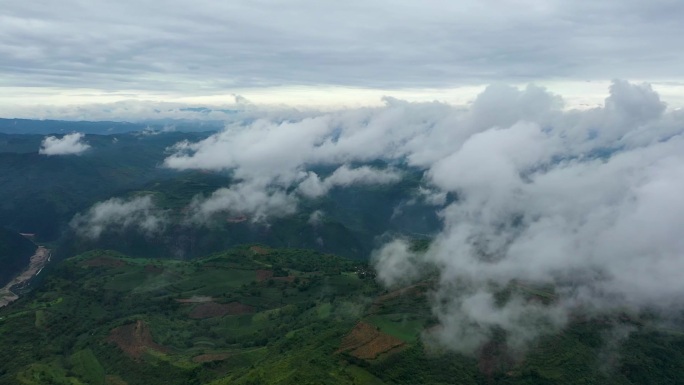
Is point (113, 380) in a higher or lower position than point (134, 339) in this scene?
lower

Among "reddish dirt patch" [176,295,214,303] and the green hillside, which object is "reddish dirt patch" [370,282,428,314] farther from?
"reddish dirt patch" [176,295,214,303]

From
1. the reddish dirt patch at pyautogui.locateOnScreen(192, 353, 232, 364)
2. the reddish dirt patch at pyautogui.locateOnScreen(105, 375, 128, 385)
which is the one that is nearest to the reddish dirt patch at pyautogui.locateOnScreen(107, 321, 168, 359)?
the reddish dirt patch at pyautogui.locateOnScreen(105, 375, 128, 385)

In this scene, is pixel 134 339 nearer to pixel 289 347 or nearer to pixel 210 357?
pixel 210 357

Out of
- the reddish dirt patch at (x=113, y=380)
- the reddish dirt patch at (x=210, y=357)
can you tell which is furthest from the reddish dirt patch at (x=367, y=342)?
the reddish dirt patch at (x=113, y=380)

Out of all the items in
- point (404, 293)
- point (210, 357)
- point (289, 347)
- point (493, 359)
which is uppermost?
point (404, 293)

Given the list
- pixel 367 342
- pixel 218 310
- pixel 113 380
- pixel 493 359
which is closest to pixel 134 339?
pixel 113 380

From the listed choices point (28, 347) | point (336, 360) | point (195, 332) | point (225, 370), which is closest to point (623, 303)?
point (336, 360)

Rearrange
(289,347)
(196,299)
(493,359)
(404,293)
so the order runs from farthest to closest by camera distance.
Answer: (196,299)
(404,293)
(289,347)
(493,359)
